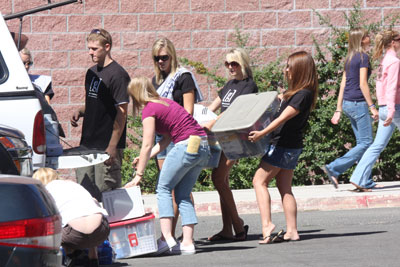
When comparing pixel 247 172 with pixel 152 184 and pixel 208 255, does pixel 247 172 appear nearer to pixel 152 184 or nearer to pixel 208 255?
pixel 152 184

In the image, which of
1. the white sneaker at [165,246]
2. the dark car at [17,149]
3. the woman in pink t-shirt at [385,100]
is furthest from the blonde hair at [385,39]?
the dark car at [17,149]

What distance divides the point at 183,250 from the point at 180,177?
629mm

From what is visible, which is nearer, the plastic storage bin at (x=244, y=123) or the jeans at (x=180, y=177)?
A: the jeans at (x=180, y=177)

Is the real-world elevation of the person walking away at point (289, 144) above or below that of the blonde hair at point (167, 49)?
below

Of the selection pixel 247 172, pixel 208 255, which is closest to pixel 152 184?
pixel 247 172

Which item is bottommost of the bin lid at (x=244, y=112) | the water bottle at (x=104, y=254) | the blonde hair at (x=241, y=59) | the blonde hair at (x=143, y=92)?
the water bottle at (x=104, y=254)

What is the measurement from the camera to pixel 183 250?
24.8 feet

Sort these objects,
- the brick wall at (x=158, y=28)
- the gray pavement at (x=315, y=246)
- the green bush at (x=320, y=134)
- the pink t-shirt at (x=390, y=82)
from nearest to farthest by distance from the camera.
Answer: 1. the gray pavement at (x=315, y=246)
2. the pink t-shirt at (x=390, y=82)
3. the green bush at (x=320, y=134)
4. the brick wall at (x=158, y=28)

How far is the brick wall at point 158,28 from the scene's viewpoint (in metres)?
12.9

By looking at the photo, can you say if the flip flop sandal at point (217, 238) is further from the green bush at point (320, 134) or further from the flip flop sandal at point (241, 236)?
the green bush at point (320, 134)

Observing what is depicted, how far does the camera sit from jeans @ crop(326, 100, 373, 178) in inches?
432

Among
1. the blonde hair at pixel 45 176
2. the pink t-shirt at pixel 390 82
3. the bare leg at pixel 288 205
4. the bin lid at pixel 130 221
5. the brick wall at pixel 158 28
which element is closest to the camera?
the blonde hair at pixel 45 176

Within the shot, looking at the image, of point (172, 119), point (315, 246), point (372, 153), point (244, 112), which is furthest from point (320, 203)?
point (172, 119)

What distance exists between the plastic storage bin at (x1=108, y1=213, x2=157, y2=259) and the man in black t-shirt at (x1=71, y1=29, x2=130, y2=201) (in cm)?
114
